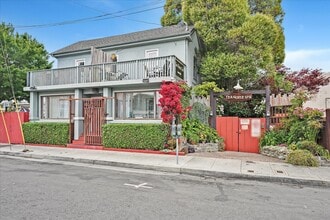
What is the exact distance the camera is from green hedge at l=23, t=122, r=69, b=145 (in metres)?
14.1

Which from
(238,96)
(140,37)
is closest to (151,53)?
(140,37)

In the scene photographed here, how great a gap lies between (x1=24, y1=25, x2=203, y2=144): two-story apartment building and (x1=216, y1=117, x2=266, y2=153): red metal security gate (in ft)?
11.4

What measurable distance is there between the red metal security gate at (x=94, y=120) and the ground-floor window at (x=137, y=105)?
0.95 m

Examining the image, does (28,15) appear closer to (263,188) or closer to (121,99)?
(121,99)

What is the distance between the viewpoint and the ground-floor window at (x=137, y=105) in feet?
43.1

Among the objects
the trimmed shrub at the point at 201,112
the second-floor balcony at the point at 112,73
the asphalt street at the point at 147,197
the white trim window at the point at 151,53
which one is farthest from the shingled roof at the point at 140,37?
the asphalt street at the point at 147,197

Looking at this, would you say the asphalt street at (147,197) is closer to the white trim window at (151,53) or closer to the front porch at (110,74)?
the front porch at (110,74)

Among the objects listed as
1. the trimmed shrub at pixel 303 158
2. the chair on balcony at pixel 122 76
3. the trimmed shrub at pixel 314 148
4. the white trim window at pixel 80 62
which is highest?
the white trim window at pixel 80 62

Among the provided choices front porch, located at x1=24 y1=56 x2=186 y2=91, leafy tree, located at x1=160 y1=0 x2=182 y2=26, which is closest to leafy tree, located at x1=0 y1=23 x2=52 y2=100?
front porch, located at x1=24 y1=56 x2=186 y2=91

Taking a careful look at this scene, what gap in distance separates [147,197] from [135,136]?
6885mm

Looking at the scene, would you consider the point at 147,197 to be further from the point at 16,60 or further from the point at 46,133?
the point at 16,60

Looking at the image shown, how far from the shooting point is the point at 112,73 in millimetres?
14047

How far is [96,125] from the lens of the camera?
44.4ft

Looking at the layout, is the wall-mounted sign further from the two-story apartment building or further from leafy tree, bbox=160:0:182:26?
leafy tree, bbox=160:0:182:26
